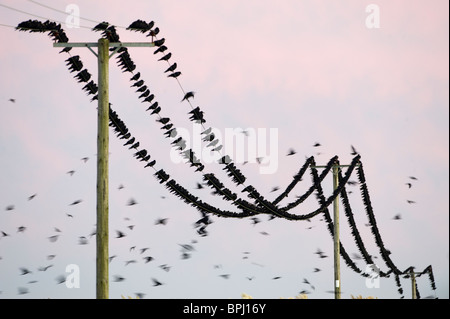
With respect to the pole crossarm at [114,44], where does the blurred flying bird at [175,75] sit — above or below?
above

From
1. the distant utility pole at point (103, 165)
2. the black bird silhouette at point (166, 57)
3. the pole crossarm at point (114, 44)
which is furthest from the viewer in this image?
the black bird silhouette at point (166, 57)

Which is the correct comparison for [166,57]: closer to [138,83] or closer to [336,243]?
[138,83]

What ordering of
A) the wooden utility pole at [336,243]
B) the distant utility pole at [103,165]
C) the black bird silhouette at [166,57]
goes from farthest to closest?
the wooden utility pole at [336,243], the black bird silhouette at [166,57], the distant utility pole at [103,165]

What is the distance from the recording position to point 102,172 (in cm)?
1562

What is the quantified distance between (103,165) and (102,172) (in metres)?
A: 0.13

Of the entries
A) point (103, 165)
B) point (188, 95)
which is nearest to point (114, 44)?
point (103, 165)

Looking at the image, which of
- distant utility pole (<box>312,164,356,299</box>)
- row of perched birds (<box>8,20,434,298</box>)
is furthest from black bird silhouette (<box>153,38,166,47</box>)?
distant utility pole (<box>312,164,356,299</box>)

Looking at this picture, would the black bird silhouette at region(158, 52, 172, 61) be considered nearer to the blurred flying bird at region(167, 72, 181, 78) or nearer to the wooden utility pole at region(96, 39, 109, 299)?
the blurred flying bird at region(167, 72, 181, 78)

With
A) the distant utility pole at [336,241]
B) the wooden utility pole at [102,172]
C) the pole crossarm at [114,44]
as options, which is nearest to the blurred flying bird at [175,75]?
the pole crossarm at [114,44]

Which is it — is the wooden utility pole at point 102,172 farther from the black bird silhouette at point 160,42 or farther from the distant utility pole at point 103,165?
the black bird silhouette at point 160,42

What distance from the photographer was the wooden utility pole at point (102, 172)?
608 inches

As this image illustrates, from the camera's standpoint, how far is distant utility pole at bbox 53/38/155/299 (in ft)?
50.6

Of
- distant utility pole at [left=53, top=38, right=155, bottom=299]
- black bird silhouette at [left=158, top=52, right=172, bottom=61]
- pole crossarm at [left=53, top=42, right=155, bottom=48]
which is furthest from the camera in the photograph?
black bird silhouette at [left=158, top=52, right=172, bottom=61]
